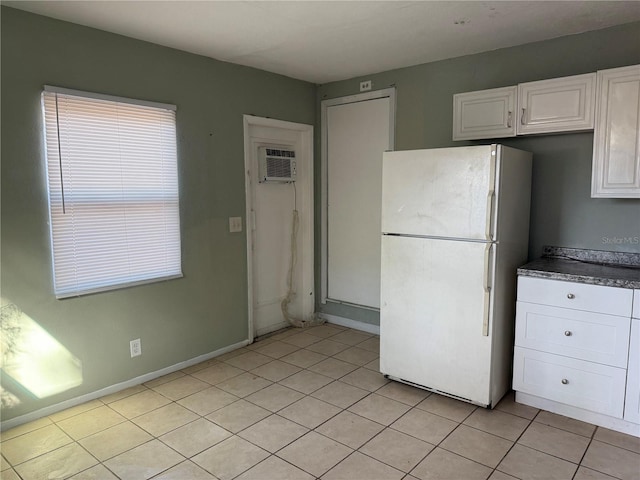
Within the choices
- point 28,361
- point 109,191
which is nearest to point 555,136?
point 109,191

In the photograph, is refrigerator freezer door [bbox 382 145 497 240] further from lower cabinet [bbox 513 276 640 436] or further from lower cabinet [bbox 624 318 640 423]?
lower cabinet [bbox 624 318 640 423]

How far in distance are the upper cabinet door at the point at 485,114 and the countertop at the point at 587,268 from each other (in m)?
0.91

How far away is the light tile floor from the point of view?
217cm

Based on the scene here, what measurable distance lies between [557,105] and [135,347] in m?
3.29

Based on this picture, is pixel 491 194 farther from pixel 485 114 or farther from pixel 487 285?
pixel 485 114

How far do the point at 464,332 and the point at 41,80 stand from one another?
3004 millimetres

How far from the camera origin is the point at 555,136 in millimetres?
3004

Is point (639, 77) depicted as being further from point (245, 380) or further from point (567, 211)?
point (245, 380)

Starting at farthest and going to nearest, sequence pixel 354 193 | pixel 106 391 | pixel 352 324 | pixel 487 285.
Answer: pixel 352 324 → pixel 354 193 → pixel 106 391 → pixel 487 285

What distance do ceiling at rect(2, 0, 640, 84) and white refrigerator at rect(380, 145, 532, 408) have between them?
2.65 feet

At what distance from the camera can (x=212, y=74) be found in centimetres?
347

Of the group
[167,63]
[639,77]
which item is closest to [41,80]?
[167,63]

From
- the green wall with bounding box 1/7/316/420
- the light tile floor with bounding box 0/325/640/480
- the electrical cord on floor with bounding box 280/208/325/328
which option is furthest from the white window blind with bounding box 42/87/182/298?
the electrical cord on floor with bounding box 280/208/325/328

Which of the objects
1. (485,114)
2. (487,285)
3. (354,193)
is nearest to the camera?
(487,285)
